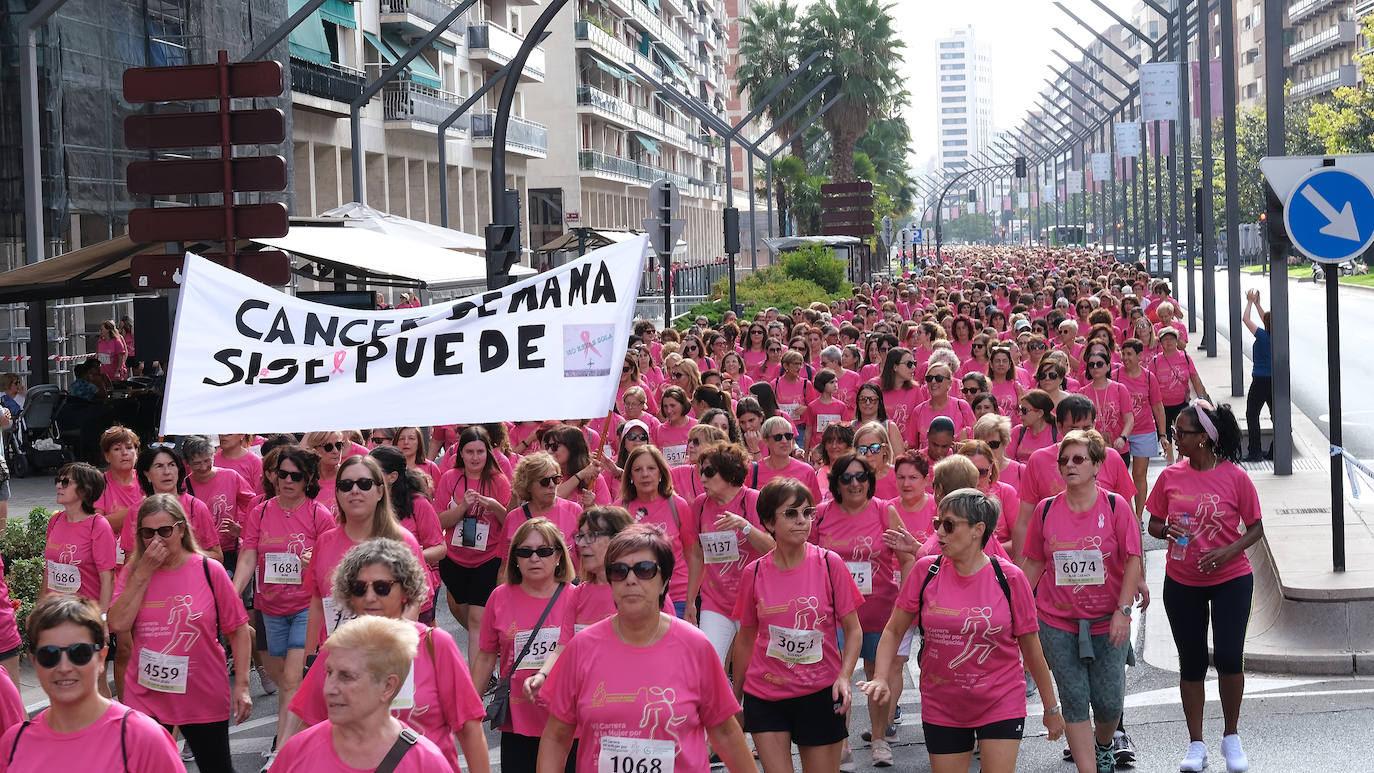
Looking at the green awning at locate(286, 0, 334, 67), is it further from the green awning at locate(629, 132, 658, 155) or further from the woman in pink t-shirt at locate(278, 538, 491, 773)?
the green awning at locate(629, 132, 658, 155)

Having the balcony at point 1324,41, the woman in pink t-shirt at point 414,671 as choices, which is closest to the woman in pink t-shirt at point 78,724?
the woman in pink t-shirt at point 414,671

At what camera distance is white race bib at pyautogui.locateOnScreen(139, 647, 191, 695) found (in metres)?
7.04

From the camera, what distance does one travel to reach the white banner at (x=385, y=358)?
8055 mm

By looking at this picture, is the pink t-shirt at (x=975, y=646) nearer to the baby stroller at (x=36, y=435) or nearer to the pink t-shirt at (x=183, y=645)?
the pink t-shirt at (x=183, y=645)

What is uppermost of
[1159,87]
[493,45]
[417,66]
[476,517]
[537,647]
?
[493,45]

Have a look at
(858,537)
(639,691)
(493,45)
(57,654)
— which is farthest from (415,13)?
(57,654)

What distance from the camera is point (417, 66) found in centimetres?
4912

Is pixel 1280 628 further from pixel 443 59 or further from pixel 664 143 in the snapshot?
pixel 664 143

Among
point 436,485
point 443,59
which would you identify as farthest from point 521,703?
point 443,59

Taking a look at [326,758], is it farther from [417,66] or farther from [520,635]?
[417,66]

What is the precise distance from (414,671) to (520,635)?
4.35 ft

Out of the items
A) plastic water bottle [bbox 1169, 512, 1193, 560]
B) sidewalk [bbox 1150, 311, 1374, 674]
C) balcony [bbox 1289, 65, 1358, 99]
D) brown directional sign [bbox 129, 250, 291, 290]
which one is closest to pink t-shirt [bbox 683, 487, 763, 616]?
plastic water bottle [bbox 1169, 512, 1193, 560]

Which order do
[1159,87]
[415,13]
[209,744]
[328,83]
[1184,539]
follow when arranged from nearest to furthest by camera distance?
[209,744], [1184,539], [1159,87], [328,83], [415,13]

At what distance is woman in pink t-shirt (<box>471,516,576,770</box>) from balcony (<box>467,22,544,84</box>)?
1931 inches
